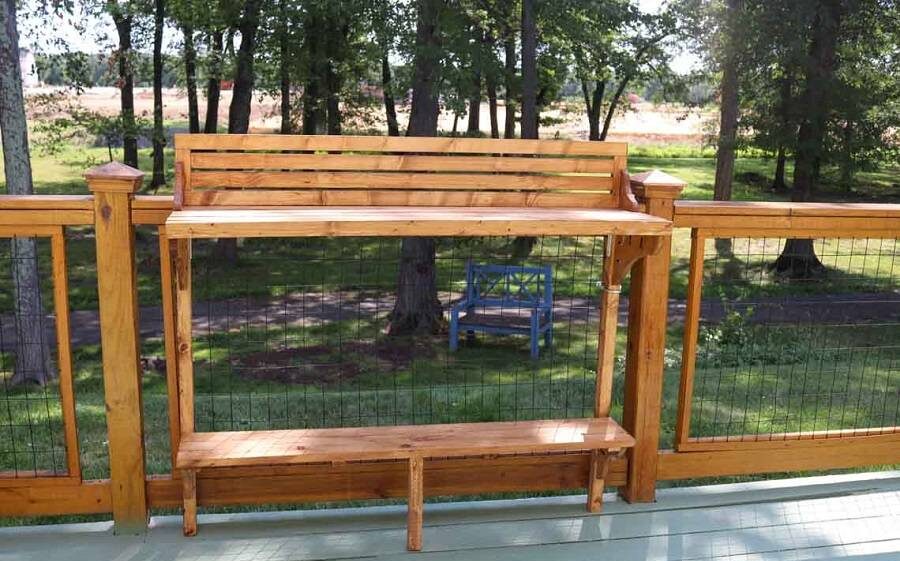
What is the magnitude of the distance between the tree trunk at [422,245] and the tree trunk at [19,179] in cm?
463

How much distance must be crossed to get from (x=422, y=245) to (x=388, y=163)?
8.46 meters

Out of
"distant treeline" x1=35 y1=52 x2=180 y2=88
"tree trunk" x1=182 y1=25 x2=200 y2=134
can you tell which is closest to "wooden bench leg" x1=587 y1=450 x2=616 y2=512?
"distant treeline" x1=35 y1=52 x2=180 y2=88

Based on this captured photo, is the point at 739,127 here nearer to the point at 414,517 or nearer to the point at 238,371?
the point at 238,371

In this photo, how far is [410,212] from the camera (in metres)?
3.05

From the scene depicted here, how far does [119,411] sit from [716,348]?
20.9ft

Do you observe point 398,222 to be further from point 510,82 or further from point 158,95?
point 158,95

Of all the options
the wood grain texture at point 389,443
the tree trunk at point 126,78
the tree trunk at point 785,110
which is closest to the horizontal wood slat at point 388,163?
the wood grain texture at point 389,443

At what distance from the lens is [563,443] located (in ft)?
10.4

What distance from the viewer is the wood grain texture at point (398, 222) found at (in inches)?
105

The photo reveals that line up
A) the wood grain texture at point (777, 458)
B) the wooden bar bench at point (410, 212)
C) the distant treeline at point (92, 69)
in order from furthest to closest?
the distant treeline at point (92, 69) < the wood grain texture at point (777, 458) < the wooden bar bench at point (410, 212)

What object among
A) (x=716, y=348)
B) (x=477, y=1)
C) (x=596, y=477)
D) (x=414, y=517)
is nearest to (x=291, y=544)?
(x=414, y=517)

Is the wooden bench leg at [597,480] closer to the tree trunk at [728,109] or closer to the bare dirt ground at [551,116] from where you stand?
the tree trunk at [728,109]

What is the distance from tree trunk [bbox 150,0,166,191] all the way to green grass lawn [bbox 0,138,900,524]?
2182 millimetres

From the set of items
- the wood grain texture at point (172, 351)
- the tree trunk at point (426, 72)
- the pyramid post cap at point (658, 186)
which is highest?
the tree trunk at point (426, 72)
